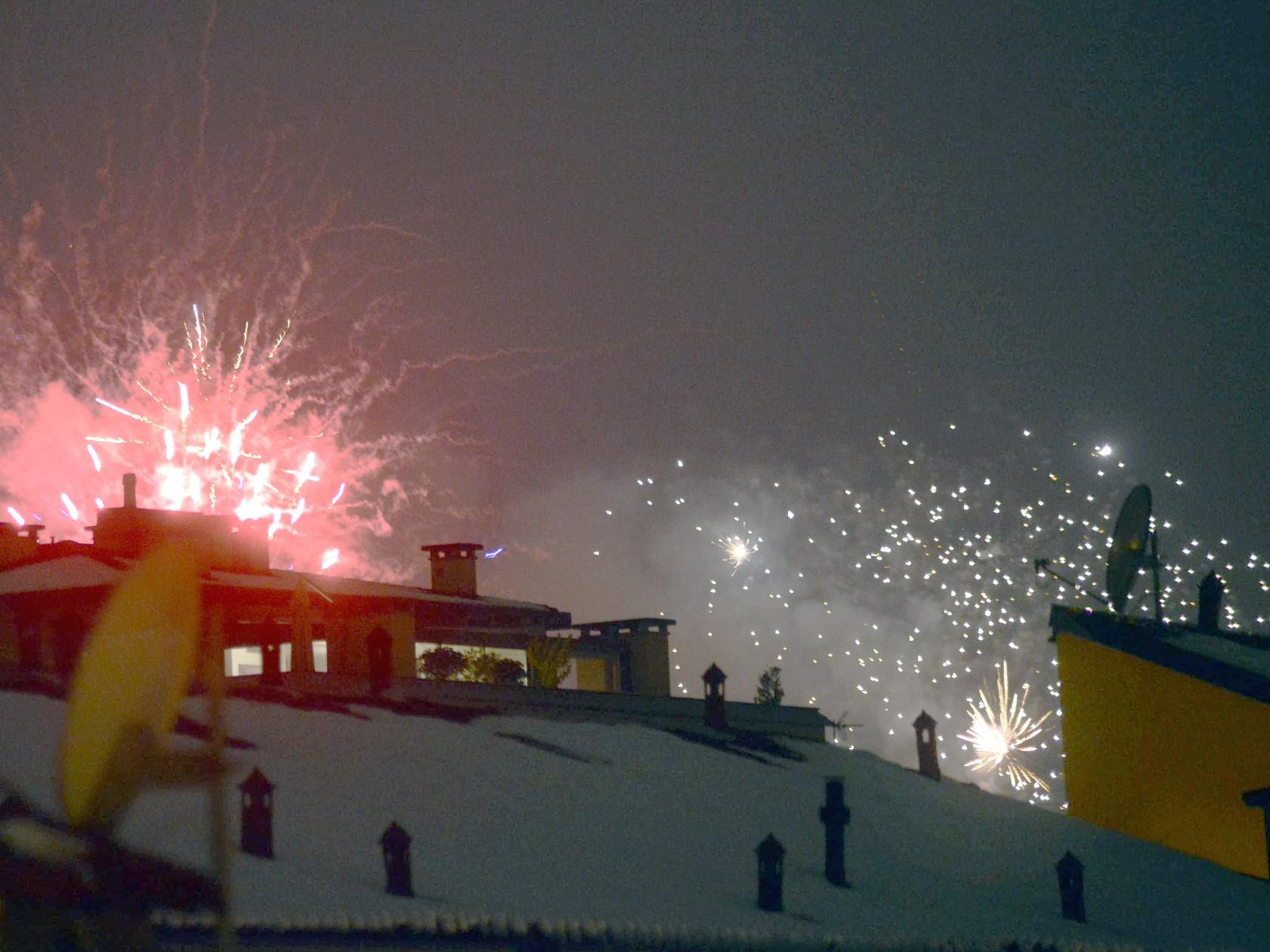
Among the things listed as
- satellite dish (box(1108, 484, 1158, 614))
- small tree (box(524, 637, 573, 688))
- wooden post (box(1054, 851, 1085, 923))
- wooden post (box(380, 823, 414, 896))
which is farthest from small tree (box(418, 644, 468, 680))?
wooden post (box(380, 823, 414, 896))

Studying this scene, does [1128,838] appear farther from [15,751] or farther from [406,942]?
[15,751]

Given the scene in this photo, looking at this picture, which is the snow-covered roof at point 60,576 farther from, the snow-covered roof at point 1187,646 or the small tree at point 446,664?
the snow-covered roof at point 1187,646

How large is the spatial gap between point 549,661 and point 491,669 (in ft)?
4.38

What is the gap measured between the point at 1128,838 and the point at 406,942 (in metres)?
16.5

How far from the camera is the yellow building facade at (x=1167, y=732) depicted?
2172 cm

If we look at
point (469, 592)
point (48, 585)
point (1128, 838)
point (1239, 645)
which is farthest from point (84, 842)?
point (469, 592)

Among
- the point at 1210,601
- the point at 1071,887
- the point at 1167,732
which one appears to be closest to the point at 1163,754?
the point at 1167,732

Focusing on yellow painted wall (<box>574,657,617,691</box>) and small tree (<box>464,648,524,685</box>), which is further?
yellow painted wall (<box>574,657,617,691</box>)

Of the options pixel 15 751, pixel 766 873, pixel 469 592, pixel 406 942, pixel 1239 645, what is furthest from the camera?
pixel 469 592

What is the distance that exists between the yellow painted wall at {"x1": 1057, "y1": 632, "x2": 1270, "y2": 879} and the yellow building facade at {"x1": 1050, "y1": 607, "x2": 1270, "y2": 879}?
2 cm

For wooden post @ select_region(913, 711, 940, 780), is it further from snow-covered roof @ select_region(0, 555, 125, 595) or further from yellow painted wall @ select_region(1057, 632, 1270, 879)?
snow-covered roof @ select_region(0, 555, 125, 595)

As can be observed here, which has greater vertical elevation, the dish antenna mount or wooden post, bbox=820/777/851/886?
the dish antenna mount

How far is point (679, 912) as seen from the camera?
1323 centimetres

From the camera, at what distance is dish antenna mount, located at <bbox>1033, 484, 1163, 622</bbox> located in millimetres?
25875
